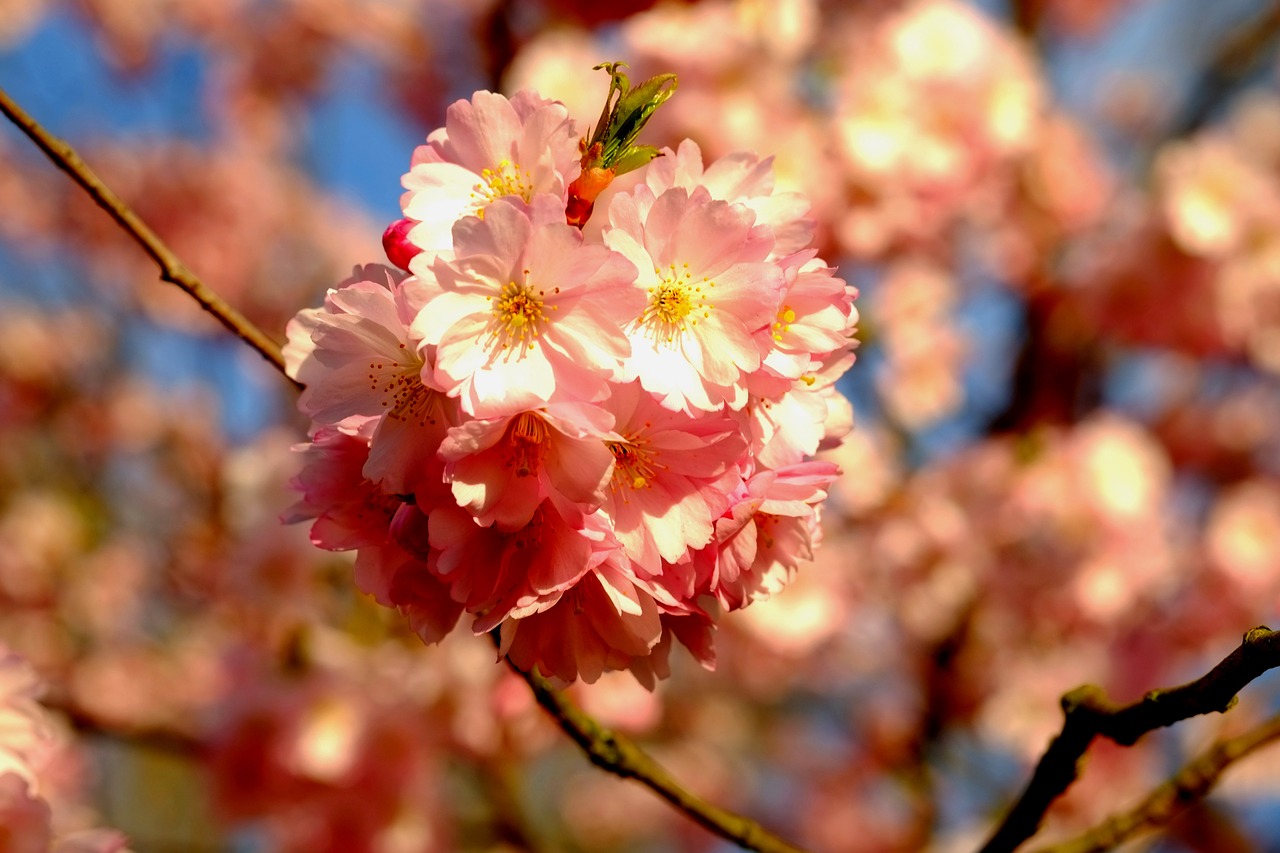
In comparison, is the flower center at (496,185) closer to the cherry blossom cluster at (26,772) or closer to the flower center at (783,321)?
the flower center at (783,321)

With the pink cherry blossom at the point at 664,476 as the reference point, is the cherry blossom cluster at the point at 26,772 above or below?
above

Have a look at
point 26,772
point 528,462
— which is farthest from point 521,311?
point 26,772

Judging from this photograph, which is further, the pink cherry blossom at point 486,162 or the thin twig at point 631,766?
the thin twig at point 631,766

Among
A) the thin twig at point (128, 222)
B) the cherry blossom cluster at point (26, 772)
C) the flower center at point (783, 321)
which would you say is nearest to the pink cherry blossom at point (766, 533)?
the flower center at point (783, 321)

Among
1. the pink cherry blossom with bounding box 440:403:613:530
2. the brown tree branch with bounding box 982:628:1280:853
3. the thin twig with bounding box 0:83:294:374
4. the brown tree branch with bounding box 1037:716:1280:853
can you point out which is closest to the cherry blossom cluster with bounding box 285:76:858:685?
the pink cherry blossom with bounding box 440:403:613:530

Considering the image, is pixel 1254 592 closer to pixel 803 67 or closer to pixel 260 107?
pixel 803 67
